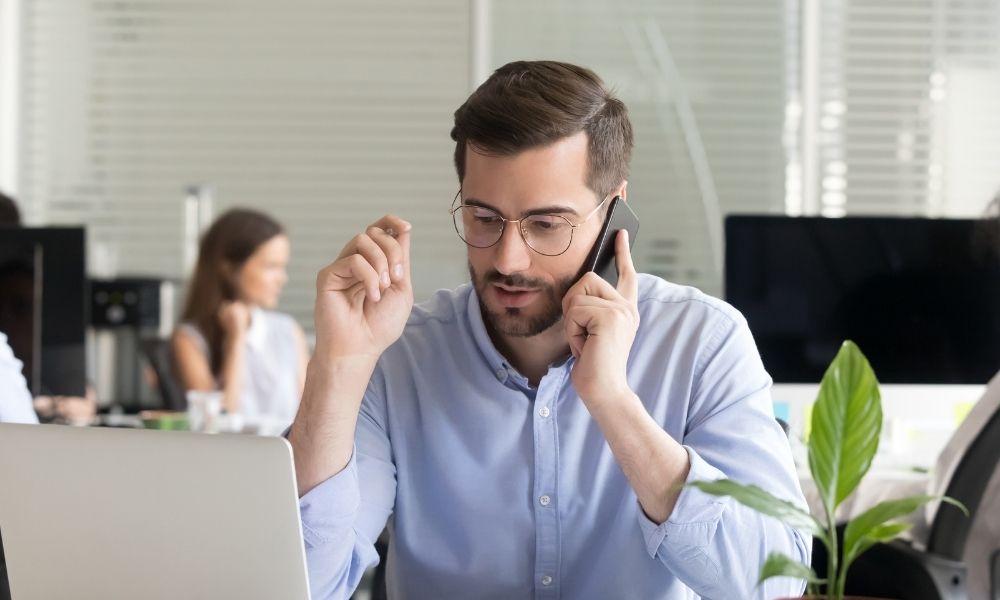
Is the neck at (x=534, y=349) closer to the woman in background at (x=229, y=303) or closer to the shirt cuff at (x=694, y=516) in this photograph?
the shirt cuff at (x=694, y=516)

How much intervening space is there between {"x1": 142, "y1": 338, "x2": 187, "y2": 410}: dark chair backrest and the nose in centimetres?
278

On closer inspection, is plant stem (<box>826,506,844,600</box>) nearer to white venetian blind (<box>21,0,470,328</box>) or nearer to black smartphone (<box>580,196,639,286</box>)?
black smartphone (<box>580,196,639,286</box>)

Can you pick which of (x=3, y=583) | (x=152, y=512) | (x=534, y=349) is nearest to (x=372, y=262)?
(x=534, y=349)

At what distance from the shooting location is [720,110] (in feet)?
17.5

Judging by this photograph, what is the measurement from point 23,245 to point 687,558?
2.11 m

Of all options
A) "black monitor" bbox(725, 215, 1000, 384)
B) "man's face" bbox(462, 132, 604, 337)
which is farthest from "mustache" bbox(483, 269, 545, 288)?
"black monitor" bbox(725, 215, 1000, 384)

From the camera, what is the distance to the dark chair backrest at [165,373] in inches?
163

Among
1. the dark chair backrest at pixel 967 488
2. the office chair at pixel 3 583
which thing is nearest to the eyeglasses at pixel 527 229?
the dark chair backrest at pixel 967 488

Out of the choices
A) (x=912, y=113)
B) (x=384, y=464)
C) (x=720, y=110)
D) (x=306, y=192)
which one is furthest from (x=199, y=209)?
(x=384, y=464)

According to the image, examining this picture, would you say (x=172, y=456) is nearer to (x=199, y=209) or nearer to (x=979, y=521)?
(x=979, y=521)

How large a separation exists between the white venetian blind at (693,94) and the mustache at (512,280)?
147 inches

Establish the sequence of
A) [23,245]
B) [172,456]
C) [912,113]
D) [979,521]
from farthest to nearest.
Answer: [912,113] < [23,245] < [979,521] < [172,456]

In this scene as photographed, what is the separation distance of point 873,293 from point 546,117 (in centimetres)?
164

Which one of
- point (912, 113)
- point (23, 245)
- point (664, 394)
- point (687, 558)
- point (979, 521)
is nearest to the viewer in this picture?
point (687, 558)
